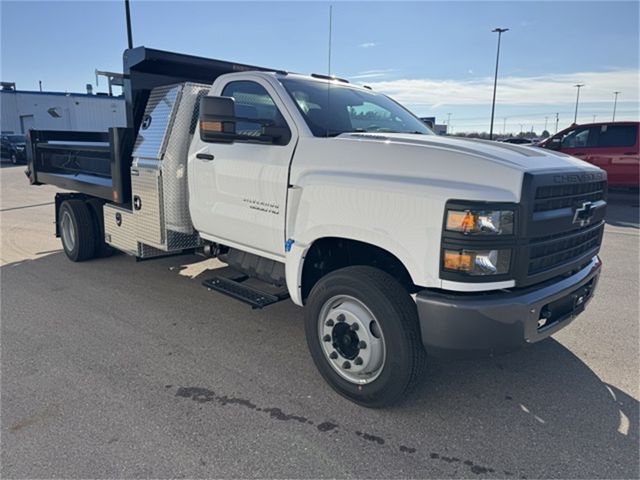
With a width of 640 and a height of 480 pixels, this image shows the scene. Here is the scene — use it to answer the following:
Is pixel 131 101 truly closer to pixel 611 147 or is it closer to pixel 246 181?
pixel 246 181

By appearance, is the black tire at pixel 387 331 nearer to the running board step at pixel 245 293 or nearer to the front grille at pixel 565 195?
the running board step at pixel 245 293

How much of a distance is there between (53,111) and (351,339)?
167 feet

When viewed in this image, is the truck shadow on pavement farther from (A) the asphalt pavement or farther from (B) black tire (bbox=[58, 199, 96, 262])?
(B) black tire (bbox=[58, 199, 96, 262])

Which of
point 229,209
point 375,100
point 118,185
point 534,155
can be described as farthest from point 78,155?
point 534,155

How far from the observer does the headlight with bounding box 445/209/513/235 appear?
2.69m

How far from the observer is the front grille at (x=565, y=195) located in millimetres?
2822

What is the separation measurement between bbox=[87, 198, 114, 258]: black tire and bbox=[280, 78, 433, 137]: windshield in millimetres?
3929

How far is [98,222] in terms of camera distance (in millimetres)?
6766

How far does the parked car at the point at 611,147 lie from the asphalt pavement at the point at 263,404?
9.53 m

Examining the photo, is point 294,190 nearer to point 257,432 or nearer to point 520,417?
point 257,432

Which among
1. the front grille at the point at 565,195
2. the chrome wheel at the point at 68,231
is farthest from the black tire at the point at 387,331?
the chrome wheel at the point at 68,231

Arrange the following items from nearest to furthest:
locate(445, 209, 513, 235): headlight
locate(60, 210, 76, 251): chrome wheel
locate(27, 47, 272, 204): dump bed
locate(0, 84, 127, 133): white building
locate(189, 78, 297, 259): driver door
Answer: locate(445, 209, 513, 235): headlight < locate(189, 78, 297, 259): driver door < locate(27, 47, 272, 204): dump bed < locate(60, 210, 76, 251): chrome wheel < locate(0, 84, 127, 133): white building

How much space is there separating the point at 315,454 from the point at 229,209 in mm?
2241

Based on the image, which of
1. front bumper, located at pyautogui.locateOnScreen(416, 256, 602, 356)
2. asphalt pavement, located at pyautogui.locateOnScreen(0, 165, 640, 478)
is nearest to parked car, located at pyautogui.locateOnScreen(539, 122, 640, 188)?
asphalt pavement, located at pyautogui.locateOnScreen(0, 165, 640, 478)
